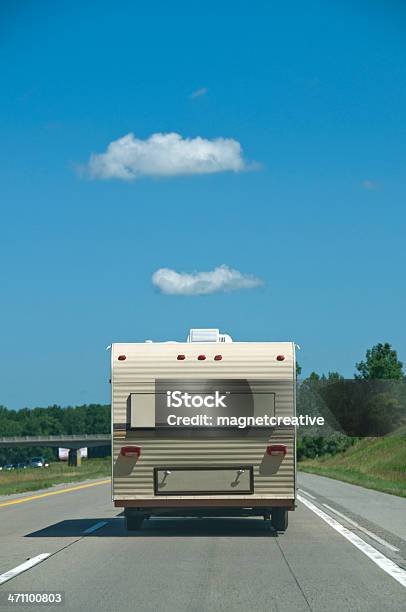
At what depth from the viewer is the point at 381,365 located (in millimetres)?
126875

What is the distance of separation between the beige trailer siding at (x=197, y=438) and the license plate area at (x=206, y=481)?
0.08 m

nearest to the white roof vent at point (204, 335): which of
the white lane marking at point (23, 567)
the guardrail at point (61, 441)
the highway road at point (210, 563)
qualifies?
the highway road at point (210, 563)

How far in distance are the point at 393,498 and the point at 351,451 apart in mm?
67292

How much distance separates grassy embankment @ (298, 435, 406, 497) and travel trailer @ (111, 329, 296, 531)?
37520 millimetres

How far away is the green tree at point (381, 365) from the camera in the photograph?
12569 centimetres

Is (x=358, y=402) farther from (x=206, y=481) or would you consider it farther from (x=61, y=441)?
(x=206, y=481)

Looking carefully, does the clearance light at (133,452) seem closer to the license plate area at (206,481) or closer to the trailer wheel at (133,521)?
the license plate area at (206,481)

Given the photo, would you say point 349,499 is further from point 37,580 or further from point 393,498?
point 37,580

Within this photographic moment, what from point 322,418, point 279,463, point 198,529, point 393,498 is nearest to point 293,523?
point 198,529

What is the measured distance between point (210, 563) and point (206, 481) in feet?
13.3

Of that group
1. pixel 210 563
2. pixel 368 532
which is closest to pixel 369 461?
pixel 368 532

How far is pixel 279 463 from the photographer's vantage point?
731 inches

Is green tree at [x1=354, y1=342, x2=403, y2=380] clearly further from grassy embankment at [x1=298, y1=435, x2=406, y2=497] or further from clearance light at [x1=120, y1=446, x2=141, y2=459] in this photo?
clearance light at [x1=120, y1=446, x2=141, y2=459]

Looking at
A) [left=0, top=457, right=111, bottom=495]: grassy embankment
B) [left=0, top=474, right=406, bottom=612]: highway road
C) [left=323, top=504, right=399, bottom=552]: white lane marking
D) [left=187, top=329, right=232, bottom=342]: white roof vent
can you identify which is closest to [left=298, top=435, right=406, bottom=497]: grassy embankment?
[left=0, top=457, right=111, bottom=495]: grassy embankment
